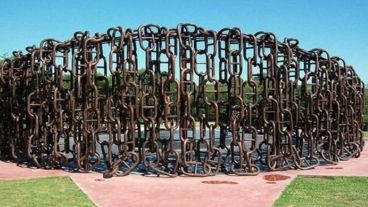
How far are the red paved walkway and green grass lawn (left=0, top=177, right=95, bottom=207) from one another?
207 millimetres

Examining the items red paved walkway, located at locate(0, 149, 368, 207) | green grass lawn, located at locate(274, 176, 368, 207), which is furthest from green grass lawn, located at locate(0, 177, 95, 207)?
green grass lawn, located at locate(274, 176, 368, 207)

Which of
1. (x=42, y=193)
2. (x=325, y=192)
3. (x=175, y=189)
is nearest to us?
(x=42, y=193)

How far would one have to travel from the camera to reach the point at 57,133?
9.75 metres

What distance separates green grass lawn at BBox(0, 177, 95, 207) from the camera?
666 centimetres

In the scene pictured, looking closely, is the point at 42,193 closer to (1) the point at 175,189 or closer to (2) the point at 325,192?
(1) the point at 175,189

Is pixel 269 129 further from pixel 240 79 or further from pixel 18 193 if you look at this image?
pixel 18 193

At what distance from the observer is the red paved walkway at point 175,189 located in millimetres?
6918

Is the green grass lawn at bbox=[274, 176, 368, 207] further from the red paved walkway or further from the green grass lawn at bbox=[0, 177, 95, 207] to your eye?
Answer: the green grass lawn at bbox=[0, 177, 95, 207]

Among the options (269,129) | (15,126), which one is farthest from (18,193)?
(269,129)

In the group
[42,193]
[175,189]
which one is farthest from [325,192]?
[42,193]

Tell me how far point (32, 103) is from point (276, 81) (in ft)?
16.3

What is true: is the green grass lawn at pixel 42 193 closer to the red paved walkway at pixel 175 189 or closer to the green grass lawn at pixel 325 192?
the red paved walkway at pixel 175 189

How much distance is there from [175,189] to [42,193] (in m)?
2.02

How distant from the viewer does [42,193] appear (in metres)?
7.28
